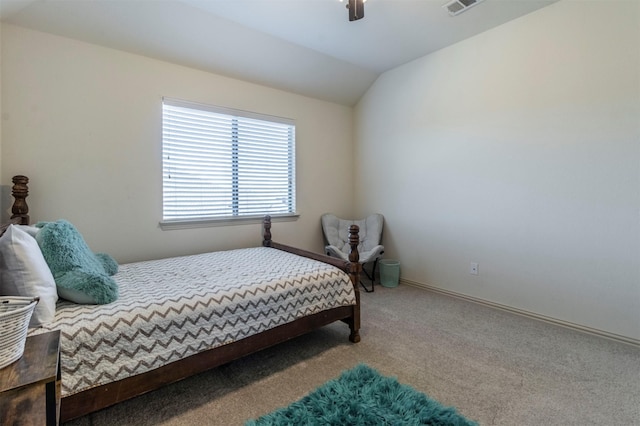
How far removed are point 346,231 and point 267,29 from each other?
2495mm

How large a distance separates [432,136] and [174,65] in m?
2.83

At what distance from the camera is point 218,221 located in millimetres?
3271

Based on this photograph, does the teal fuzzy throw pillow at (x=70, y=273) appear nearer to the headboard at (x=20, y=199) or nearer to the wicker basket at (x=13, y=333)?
the wicker basket at (x=13, y=333)

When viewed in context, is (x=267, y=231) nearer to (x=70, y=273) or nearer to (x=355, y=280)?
(x=355, y=280)

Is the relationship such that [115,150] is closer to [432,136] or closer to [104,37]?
[104,37]

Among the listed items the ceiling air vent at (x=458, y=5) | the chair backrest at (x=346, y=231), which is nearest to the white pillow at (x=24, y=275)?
the chair backrest at (x=346, y=231)

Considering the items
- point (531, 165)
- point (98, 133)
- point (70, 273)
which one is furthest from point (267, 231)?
point (531, 165)

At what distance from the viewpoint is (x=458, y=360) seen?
6.88ft

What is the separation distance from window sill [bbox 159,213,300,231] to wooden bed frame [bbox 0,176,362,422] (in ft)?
3.25

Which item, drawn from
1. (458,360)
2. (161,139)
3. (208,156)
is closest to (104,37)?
(161,139)

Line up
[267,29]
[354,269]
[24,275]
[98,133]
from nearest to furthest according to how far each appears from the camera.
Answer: [24,275] < [354,269] < [98,133] < [267,29]

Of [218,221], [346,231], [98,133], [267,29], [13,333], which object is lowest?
[13,333]

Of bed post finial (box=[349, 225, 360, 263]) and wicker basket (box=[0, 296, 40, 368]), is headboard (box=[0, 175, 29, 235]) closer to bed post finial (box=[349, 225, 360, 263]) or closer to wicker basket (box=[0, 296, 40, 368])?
wicker basket (box=[0, 296, 40, 368])

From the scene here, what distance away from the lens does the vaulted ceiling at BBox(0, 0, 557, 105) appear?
2346 millimetres
